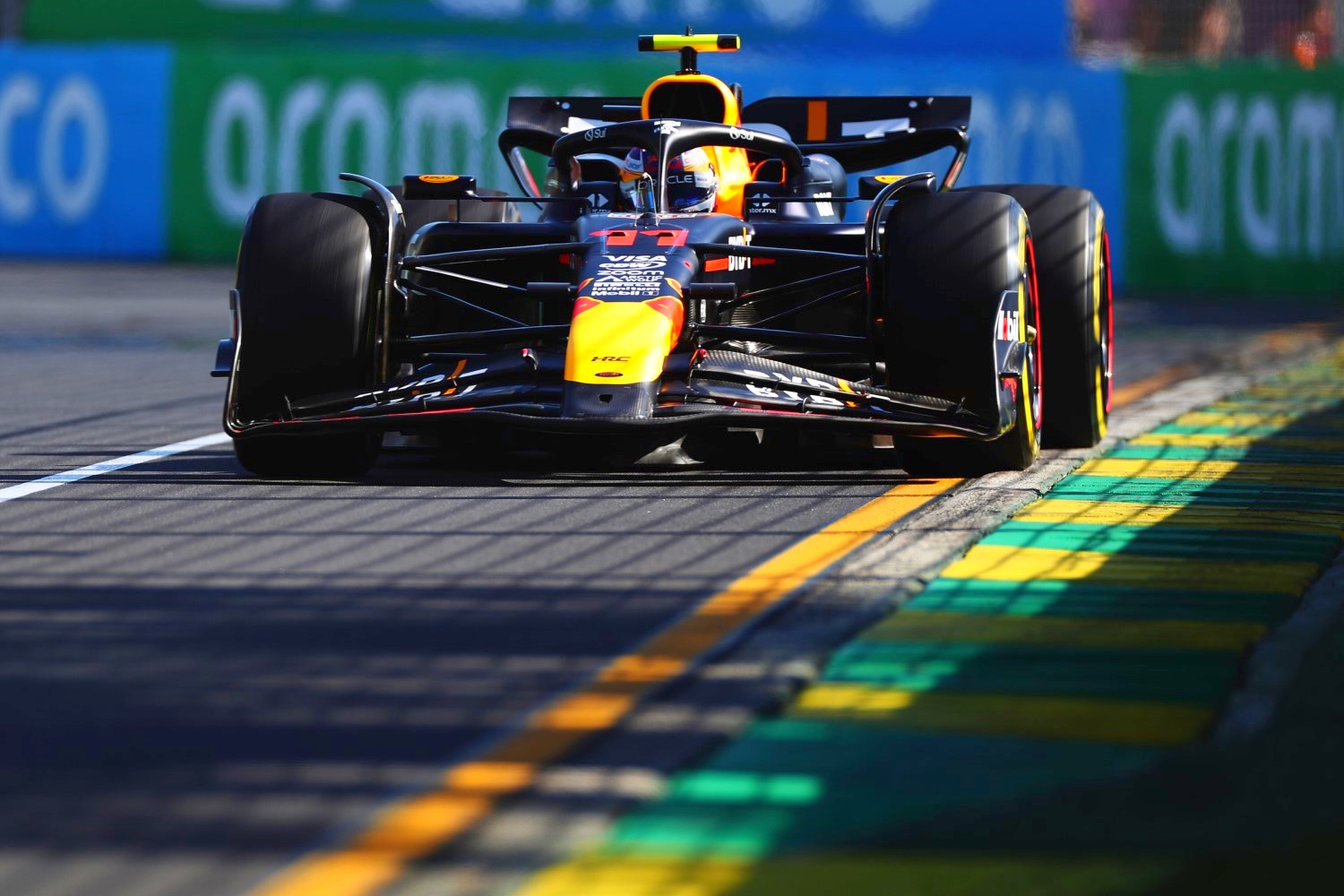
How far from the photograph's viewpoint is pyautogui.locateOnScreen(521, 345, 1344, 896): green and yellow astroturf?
3.31m

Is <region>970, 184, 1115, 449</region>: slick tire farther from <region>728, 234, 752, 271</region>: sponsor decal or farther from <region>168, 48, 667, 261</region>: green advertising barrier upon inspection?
<region>168, 48, 667, 261</region>: green advertising barrier

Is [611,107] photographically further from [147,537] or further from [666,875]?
[666,875]

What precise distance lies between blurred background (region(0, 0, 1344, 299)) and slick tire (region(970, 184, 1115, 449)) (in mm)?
11537

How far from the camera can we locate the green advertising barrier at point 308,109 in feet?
74.3

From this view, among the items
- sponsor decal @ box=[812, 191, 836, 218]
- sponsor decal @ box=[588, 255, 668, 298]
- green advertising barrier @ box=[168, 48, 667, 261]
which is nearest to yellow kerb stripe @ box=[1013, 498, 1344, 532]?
sponsor decal @ box=[588, 255, 668, 298]

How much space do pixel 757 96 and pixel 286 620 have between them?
1692cm

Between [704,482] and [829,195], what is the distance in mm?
2146

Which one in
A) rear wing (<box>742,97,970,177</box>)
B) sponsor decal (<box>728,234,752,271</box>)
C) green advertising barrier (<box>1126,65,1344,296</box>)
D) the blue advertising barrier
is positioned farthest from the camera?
the blue advertising barrier

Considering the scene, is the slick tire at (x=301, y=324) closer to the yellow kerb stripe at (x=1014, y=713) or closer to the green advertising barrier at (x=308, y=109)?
the yellow kerb stripe at (x=1014, y=713)

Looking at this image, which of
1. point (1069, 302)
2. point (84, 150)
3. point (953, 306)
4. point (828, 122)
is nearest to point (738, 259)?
point (953, 306)

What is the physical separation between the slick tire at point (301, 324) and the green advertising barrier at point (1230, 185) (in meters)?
15.5

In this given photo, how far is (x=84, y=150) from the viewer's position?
896 inches

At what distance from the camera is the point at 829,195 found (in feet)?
30.6

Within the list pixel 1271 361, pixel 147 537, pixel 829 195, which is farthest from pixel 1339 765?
pixel 1271 361
